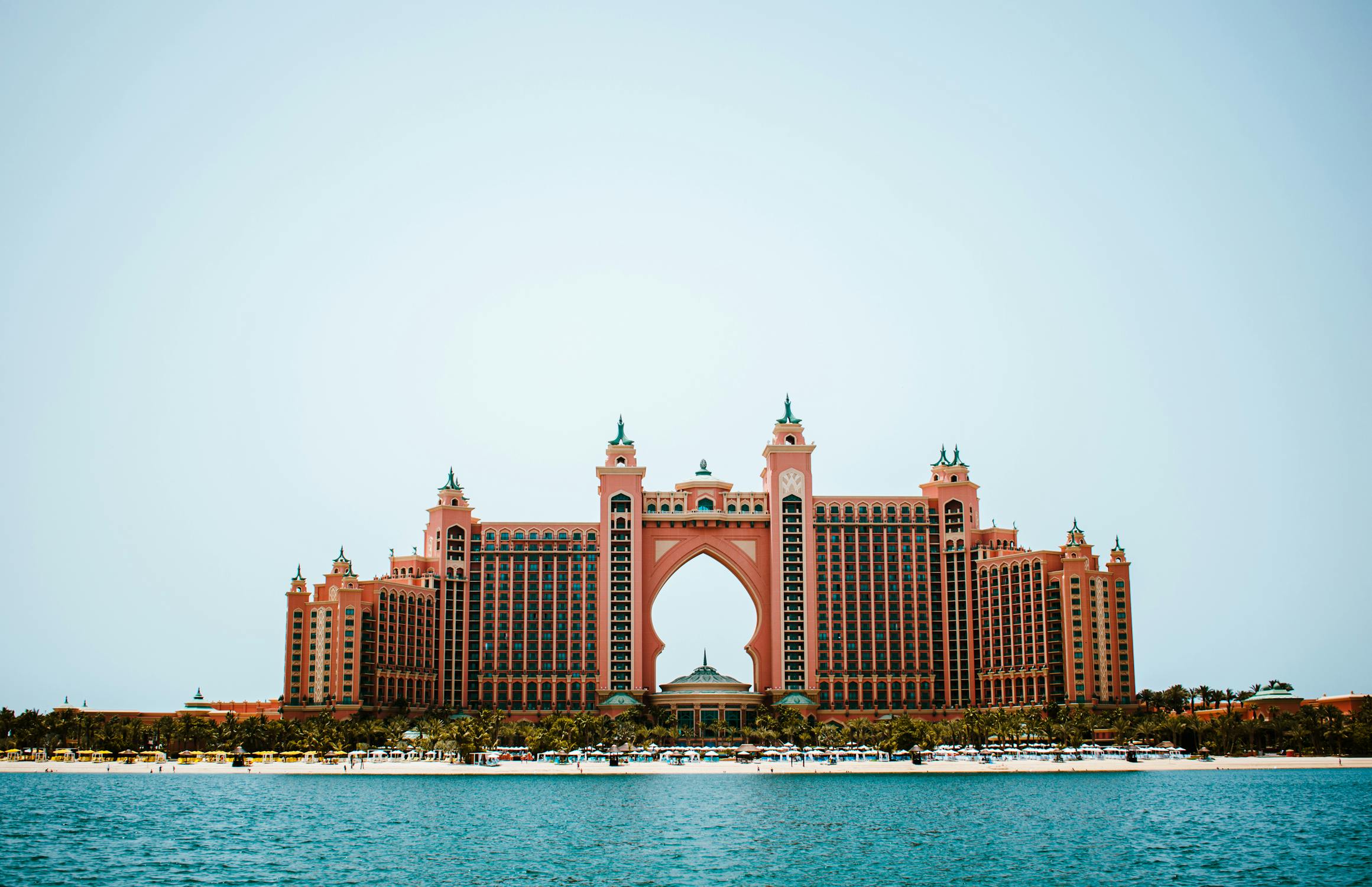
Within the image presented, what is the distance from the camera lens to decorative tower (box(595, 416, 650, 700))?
158000 mm

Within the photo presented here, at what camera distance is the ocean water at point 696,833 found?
57.6 metres

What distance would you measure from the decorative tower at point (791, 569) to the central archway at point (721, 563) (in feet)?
3.69

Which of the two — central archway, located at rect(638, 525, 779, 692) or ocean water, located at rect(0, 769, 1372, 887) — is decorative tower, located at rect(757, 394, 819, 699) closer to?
central archway, located at rect(638, 525, 779, 692)

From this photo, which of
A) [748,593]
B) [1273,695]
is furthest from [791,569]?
[1273,695]

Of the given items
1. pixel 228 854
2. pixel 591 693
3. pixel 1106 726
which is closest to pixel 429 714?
pixel 591 693

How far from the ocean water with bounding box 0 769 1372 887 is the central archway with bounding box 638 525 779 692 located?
5373cm

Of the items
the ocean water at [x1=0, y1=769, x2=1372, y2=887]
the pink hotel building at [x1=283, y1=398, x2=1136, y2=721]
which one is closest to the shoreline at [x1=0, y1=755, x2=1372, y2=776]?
the ocean water at [x1=0, y1=769, x2=1372, y2=887]

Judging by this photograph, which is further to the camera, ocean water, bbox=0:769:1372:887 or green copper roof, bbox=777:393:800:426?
green copper roof, bbox=777:393:800:426

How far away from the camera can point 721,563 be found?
163m

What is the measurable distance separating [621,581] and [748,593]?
15.2 meters

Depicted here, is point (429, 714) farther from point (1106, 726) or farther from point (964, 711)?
point (1106, 726)

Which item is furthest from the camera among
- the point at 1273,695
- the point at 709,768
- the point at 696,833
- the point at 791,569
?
the point at 791,569

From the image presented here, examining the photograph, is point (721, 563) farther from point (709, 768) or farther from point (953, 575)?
point (709, 768)

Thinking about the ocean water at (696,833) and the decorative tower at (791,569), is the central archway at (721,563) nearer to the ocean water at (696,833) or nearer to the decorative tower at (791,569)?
the decorative tower at (791,569)
